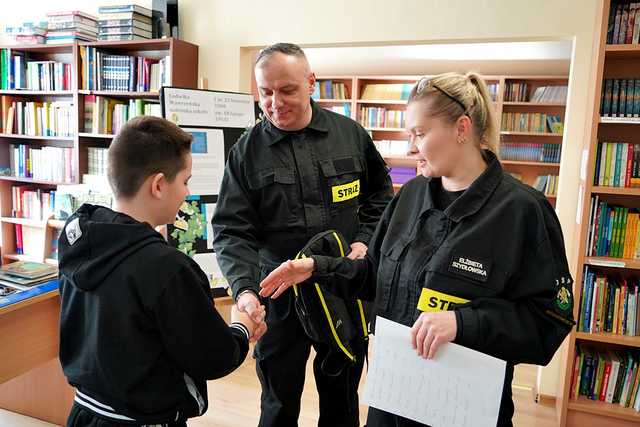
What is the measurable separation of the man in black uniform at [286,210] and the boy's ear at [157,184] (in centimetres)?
49

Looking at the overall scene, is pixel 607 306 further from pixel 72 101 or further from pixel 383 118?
pixel 383 118

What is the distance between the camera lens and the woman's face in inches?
45.7

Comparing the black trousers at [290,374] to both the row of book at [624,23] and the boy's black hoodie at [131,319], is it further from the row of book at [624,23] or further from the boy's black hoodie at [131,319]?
the row of book at [624,23]

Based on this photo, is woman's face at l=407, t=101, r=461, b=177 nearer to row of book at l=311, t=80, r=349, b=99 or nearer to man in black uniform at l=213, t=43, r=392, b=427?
man in black uniform at l=213, t=43, r=392, b=427

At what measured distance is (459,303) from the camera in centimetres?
111

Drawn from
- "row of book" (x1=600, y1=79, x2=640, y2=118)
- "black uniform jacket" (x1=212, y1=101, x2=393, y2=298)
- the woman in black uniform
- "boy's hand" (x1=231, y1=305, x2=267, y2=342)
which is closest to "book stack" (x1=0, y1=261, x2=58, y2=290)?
"black uniform jacket" (x1=212, y1=101, x2=393, y2=298)

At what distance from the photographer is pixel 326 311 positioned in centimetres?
160

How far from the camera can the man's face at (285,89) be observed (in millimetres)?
1652

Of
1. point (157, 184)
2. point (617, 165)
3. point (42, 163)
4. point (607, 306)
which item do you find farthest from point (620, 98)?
point (42, 163)

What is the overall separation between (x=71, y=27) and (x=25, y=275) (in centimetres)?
272

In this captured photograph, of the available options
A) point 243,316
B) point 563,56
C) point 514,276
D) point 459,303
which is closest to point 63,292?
point 243,316

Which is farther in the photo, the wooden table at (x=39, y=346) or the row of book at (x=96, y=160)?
the row of book at (x=96, y=160)

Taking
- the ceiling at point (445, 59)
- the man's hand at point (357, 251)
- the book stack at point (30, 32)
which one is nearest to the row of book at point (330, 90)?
the ceiling at point (445, 59)

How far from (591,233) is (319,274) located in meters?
1.85
